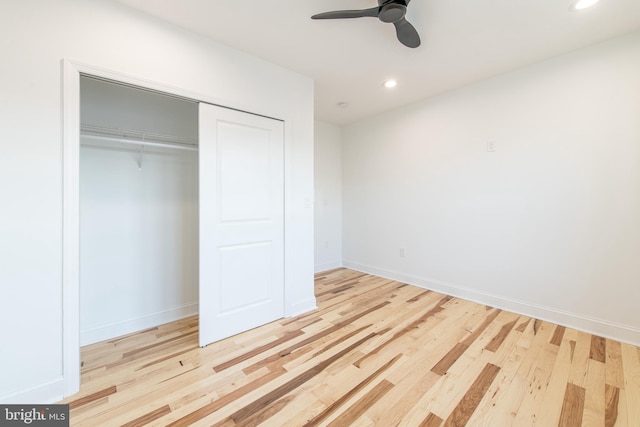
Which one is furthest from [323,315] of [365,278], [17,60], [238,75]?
[17,60]

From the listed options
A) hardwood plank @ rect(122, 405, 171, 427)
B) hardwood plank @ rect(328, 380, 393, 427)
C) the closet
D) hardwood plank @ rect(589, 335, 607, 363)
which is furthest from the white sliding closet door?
hardwood plank @ rect(589, 335, 607, 363)

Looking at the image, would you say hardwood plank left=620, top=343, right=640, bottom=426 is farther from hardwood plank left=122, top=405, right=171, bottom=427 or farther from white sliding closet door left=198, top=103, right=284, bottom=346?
hardwood plank left=122, top=405, right=171, bottom=427

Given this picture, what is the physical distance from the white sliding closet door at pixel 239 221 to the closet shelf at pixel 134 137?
1.70 ft

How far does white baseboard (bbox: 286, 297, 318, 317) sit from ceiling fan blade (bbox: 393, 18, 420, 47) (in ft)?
8.36

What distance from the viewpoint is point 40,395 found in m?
1.47

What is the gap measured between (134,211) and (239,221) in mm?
1032

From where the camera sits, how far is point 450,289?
3215 mm

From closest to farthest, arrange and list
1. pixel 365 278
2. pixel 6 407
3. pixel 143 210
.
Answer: pixel 6 407, pixel 143 210, pixel 365 278

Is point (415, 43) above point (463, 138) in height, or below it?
above

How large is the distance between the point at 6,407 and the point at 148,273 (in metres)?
1.18

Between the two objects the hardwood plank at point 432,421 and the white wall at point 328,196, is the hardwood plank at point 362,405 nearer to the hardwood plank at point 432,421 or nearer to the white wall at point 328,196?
the hardwood plank at point 432,421

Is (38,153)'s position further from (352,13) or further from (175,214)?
(352,13)

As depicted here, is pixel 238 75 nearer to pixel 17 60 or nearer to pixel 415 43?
pixel 17 60

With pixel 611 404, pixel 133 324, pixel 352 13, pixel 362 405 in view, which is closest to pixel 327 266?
pixel 133 324
